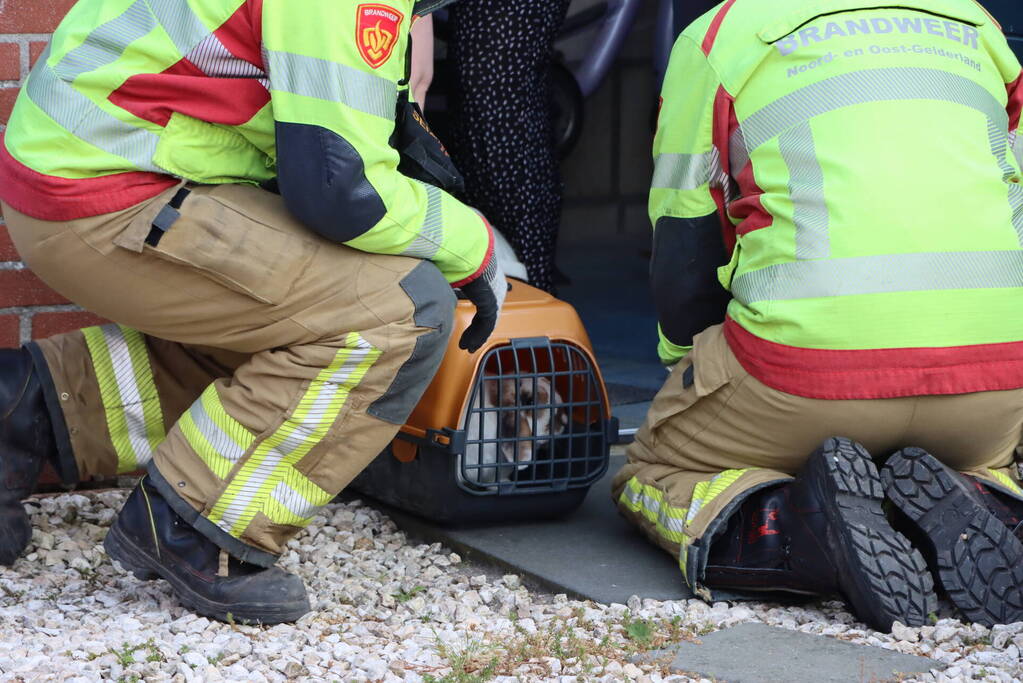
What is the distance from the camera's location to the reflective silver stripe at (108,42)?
2227 millimetres

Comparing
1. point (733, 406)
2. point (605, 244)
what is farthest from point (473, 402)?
point (605, 244)

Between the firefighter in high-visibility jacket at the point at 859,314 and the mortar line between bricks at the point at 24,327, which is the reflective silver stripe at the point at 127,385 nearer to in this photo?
the mortar line between bricks at the point at 24,327

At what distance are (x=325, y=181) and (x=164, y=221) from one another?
0.33 meters

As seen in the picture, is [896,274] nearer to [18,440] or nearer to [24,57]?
[18,440]

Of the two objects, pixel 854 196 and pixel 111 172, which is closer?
pixel 111 172

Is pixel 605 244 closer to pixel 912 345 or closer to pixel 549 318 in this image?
pixel 549 318

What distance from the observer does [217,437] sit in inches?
91.9

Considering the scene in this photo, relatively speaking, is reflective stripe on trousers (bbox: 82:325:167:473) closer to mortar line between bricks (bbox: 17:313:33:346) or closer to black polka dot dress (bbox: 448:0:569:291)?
mortar line between bricks (bbox: 17:313:33:346)

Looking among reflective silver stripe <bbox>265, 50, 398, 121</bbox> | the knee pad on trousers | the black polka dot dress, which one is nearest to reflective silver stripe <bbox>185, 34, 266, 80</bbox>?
reflective silver stripe <bbox>265, 50, 398, 121</bbox>

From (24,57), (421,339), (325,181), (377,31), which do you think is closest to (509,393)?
(421,339)

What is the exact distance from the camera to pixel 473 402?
2.78 meters

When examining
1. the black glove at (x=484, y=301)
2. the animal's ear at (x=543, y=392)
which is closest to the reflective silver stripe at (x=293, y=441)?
the black glove at (x=484, y=301)

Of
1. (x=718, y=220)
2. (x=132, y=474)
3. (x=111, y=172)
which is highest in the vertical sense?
(x=111, y=172)

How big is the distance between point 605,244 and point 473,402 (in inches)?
188
